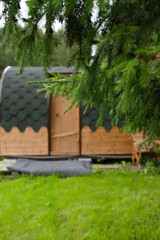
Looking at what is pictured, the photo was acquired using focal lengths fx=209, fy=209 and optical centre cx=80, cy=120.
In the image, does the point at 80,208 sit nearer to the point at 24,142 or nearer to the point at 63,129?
the point at 63,129

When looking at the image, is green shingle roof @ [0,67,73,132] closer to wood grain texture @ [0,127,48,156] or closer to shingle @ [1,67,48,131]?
shingle @ [1,67,48,131]

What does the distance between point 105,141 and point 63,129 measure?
3.81 ft

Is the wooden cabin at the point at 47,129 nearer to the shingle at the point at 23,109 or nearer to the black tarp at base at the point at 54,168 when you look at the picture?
the shingle at the point at 23,109

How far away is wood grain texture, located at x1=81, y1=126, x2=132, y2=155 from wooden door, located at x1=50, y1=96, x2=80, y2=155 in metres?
0.25

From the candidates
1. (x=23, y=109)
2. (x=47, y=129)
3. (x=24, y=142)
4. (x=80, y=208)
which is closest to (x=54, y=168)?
(x=47, y=129)

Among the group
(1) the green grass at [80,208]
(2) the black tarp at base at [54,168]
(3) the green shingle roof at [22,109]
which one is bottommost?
(1) the green grass at [80,208]

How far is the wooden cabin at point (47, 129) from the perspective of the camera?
17.9 ft

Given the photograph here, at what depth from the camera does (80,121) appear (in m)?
5.50

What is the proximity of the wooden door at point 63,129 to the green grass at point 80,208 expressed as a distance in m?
1.43

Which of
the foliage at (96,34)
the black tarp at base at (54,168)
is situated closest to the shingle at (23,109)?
the black tarp at base at (54,168)

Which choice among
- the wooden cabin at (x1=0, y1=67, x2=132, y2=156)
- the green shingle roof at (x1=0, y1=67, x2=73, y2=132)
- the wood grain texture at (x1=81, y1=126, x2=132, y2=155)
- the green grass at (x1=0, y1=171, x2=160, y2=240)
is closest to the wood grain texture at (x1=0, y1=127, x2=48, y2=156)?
the wooden cabin at (x1=0, y1=67, x2=132, y2=156)

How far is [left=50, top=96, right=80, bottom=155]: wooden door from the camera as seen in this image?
557cm

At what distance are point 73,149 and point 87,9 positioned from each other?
185 inches

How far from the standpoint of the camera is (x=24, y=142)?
18.1 ft
